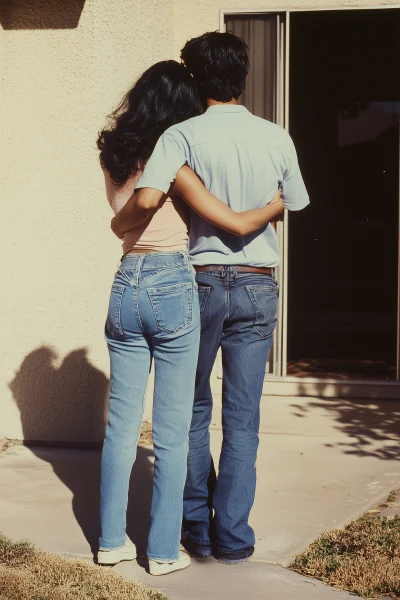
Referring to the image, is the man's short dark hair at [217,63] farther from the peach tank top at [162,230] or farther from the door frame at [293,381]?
the door frame at [293,381]

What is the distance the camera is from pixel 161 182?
3.92m

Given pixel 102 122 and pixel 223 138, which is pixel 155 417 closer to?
pixel 223 138

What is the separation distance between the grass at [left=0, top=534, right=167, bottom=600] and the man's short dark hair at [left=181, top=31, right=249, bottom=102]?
1.87 m

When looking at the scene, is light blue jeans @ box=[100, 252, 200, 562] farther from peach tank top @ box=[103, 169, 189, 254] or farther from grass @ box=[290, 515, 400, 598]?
grass @ box=[290, 515, 400, 598]

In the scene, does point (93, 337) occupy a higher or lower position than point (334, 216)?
lower

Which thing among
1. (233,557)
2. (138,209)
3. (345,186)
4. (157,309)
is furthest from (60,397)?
(345,186)

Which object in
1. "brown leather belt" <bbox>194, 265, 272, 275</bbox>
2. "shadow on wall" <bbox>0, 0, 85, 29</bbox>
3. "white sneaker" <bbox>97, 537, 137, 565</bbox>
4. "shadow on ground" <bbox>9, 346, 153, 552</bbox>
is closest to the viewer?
"brown leather belt" <bbox>194, 265, 272, 275</bbox>

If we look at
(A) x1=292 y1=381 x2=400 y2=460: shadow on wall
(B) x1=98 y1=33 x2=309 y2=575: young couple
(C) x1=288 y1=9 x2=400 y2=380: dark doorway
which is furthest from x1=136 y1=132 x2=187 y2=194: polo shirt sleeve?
(C) x1=288 y1=9 x2=400 y2=380: dark doorway

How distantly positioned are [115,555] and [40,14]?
343 cm

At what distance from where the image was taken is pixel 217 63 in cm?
401

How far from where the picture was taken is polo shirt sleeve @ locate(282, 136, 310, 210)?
418cm

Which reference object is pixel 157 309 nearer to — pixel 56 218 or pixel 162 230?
pixel 162 230

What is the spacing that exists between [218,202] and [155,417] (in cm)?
87

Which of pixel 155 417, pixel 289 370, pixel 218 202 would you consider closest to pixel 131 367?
pixel 155 417
